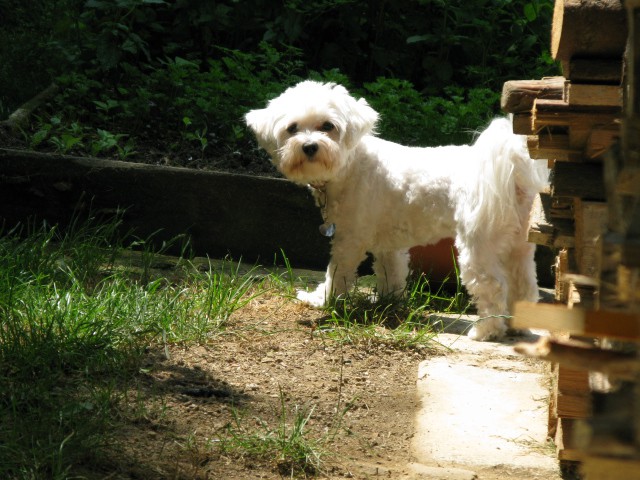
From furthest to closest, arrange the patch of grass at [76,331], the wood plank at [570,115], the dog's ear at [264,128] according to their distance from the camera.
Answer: the dog's ear at [264,128] < the patch of grass at [76,331] < the wood plank at [570,115]

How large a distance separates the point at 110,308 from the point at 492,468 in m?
1.66

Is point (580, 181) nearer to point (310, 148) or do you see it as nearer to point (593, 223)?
point (593, 223)

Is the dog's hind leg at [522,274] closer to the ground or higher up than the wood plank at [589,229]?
closer to the ground

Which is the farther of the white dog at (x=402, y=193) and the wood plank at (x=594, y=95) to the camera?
the white dog at (x=402, y=193)

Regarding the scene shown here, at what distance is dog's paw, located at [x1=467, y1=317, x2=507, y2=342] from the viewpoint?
428 cm

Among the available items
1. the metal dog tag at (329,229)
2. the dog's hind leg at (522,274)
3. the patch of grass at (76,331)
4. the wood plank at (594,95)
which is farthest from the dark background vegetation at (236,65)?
the wood plank at (594,95)

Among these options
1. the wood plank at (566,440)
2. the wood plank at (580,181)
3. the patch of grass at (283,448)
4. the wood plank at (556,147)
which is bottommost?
the patch of grass at (283,448)

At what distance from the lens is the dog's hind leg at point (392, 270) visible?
4867mm

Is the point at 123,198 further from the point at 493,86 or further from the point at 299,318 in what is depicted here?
the point at 493,86

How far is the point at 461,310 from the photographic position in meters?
4.80

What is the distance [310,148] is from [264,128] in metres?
0.41

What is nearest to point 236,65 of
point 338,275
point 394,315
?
point 338,275

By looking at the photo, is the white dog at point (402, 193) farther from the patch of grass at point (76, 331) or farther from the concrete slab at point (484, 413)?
the patch of grass at point (76, 331)

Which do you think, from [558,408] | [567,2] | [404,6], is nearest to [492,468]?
[558,408]
